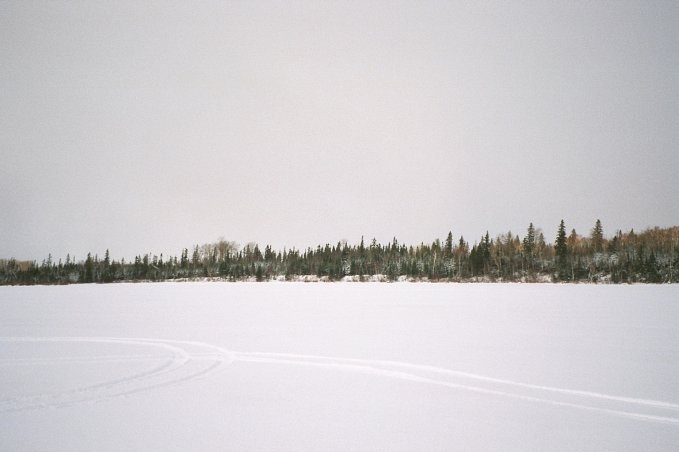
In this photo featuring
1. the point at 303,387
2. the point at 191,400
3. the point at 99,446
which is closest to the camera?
the point at 99,446

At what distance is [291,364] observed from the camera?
10086mm

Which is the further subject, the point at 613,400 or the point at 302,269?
the point at 302,269

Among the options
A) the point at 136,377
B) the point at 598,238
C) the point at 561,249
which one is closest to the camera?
the point at 136,377

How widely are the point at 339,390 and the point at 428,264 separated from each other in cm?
12135

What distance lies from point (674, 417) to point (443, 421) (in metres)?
3.70

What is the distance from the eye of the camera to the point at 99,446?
205 inches

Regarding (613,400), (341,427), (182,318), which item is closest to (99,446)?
(341,427)

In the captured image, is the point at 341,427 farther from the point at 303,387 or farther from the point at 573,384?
the point at 573,384

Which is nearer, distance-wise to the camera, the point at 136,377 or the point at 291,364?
the point at 136,377

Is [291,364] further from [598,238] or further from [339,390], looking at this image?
[598,238]

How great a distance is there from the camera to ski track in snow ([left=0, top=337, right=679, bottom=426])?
6848 mm

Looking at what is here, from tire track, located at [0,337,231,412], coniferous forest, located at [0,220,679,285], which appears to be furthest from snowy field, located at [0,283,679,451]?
coniferous forest, located at [0,220,679,285]

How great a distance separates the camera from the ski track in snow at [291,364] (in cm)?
685

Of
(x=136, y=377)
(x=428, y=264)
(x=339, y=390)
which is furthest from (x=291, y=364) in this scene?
(x=428, y=264)
